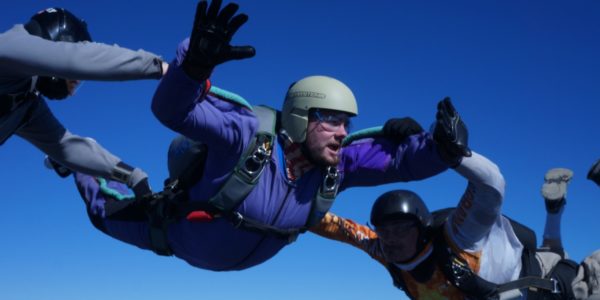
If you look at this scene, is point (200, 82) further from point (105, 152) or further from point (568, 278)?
point (568, 278)

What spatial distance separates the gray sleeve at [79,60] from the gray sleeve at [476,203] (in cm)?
233

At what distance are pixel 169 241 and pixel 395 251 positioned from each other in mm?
2233

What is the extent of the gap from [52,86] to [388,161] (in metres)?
2.23

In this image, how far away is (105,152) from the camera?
15.7 ft

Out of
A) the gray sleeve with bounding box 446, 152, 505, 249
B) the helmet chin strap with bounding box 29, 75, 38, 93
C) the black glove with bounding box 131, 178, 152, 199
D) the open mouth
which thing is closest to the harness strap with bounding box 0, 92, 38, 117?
the helmet chin strap with bounding box 29, 75, 38, 93

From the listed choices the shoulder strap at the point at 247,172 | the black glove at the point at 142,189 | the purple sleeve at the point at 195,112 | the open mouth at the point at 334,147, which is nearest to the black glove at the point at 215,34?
the purple sleeve at the point at 195,112

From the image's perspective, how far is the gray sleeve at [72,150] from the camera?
457 centimetres

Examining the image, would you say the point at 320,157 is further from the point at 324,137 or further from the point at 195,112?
the point at 195,112

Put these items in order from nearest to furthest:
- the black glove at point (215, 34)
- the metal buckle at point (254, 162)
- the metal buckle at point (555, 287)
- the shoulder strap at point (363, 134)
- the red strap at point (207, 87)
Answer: the black glove at point (215, 34) → the red strap at point (207, 87) → the metal buckle at point (254, 162) → the shoulder strap at point (363, 134) → the metal buckle at point (555, 287)

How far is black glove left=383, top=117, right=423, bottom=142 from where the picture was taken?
13.4 ft

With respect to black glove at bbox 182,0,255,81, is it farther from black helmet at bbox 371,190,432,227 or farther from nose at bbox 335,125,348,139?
black helmet at bbox 371,190,432,227

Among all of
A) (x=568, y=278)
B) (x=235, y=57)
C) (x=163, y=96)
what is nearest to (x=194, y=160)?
(x=163, y=96)

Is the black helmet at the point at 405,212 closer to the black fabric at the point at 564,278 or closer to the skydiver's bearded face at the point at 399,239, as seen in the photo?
the skydiver's bearded face at the point at 399,239

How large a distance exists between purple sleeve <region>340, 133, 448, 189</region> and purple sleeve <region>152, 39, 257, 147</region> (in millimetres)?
767
